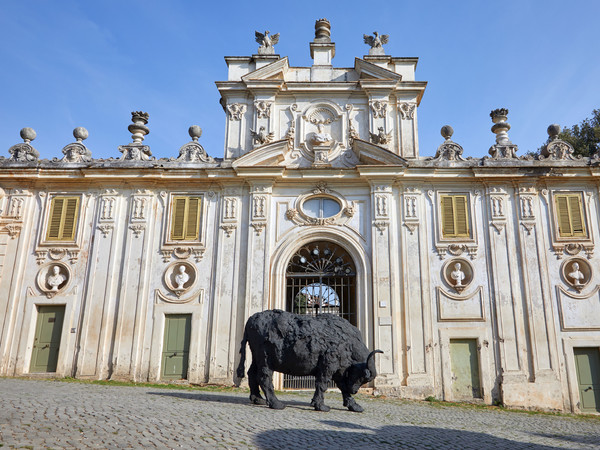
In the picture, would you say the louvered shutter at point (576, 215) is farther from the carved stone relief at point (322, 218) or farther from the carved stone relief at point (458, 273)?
the carved stone relief at point (322, 218)

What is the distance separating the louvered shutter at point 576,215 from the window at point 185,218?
468 inches

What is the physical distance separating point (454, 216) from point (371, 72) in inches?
228

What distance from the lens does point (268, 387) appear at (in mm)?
9867

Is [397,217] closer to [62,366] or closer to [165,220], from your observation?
[165,220]

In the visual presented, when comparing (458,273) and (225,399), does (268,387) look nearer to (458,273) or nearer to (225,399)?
(225,399)

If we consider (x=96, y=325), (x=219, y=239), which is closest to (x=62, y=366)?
(x=96, y=325)

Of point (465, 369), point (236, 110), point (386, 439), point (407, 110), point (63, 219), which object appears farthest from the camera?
point (236, 110)

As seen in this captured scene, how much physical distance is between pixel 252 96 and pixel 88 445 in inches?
532

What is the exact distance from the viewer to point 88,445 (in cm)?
618

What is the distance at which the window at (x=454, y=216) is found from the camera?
1562 centimetres

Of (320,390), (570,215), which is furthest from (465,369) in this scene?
(320,390)

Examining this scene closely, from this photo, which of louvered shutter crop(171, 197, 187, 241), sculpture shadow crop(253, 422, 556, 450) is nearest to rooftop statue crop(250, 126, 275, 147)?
louvered shutter crop(171, 197, 187, 241)

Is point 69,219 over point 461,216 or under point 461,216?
under

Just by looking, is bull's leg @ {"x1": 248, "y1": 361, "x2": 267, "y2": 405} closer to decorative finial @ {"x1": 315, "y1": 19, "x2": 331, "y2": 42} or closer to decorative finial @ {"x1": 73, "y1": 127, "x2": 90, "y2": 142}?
decorative finial @ {"x1": 73, "y1": 127, "x2": 90, "y2": 142}
